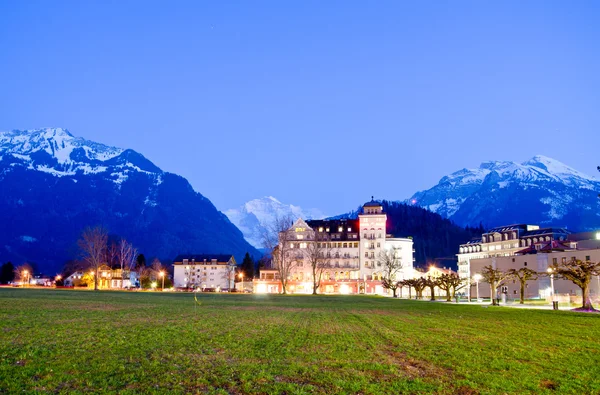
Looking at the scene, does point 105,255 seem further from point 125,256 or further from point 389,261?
point 389,261

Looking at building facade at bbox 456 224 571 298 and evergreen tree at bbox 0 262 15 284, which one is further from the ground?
building facade at bbox 456 224 571 298

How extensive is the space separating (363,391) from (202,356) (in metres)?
6.40

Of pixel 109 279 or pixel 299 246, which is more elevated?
pixel 299 246

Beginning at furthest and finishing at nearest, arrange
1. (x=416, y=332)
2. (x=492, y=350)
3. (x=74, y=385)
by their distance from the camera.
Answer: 1. (x=416, y=332)
2. (x=492, y=350)
3. (x=74, y=385)

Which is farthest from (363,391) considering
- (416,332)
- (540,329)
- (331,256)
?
(331,256)

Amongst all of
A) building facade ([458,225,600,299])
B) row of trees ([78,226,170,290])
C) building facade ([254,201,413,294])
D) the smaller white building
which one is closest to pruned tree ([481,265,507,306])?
building facade ([458,225,600,299])

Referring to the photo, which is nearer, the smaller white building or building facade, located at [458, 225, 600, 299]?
building facade, located at [458, 225, 600, 299]

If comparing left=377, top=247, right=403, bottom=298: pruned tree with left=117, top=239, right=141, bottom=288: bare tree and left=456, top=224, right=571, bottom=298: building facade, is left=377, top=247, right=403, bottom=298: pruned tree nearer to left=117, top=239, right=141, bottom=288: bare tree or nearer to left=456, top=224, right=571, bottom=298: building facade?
left=456, top=224, right=571, bottom=298: building facade

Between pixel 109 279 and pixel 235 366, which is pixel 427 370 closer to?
pixel 235 366

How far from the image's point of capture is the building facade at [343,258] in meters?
149

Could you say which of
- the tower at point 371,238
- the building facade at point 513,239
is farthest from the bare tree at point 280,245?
the building facade at point 513,239

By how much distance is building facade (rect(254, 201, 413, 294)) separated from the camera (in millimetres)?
148875

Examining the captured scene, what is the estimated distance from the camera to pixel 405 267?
160875 mm

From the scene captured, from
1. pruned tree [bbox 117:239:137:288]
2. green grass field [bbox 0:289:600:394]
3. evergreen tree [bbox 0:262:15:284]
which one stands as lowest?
evergreen tree [bbox 0:262:15:284]
